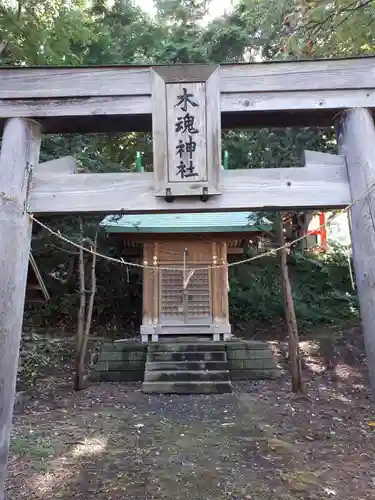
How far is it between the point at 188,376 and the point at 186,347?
819 mm

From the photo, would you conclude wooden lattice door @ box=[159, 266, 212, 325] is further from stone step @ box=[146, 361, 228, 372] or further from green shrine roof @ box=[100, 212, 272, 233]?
stone step @ box=[146, 361, 228, 372]

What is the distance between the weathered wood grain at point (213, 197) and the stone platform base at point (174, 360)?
6.29 meters

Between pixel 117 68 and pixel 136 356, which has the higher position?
pixel 117 68

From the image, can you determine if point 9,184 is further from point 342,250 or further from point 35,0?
point 342,250

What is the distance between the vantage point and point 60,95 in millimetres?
3154

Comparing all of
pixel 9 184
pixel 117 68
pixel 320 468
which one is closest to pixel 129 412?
pixel 320 468

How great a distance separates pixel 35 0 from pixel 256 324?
9.88m

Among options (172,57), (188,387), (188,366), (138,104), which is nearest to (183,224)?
(188,366)

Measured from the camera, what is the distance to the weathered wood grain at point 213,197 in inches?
120

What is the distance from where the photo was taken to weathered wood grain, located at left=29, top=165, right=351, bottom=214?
10.0 feet

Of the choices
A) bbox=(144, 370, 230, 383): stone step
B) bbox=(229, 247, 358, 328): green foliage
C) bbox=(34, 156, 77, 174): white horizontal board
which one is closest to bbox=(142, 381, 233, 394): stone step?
bbox=(144, 370, 230, 383): stone step

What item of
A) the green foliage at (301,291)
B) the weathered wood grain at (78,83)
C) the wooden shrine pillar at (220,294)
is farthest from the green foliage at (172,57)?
the weathered wood grain at (78,83)

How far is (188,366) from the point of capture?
28.3ft

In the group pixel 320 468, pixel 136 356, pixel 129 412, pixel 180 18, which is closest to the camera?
pixel 320 468
